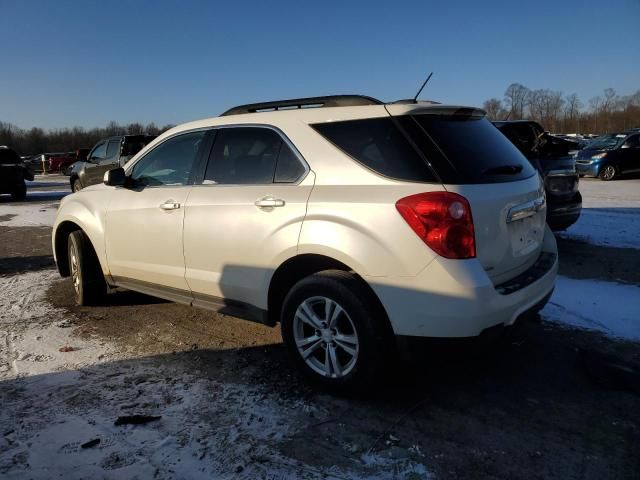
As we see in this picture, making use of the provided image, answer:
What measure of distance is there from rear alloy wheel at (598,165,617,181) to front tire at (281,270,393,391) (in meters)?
18.0

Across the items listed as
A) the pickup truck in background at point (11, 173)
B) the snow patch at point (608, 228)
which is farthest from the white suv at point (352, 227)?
the pickup truck in background at point (11, 173)

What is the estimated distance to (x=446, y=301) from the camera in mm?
2631

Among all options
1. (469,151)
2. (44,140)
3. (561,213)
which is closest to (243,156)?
(469,151)

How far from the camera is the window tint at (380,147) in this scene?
111 inches

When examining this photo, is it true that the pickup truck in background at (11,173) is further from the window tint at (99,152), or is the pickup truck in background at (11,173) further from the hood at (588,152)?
the hood at (588,152)

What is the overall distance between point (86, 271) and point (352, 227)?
3.19 meters

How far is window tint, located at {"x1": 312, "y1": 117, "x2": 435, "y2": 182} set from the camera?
2.83 meters

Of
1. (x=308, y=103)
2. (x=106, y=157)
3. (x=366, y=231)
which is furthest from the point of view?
(x=106, y=157)

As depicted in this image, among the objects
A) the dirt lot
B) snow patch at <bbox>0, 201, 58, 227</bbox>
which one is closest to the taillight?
the dirt lot

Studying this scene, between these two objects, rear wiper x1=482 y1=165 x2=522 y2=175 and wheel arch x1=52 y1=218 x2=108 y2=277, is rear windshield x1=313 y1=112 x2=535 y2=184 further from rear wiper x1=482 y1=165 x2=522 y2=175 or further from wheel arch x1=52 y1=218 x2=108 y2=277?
wheel arch x1=52 y1=218 x2=108 y2=277

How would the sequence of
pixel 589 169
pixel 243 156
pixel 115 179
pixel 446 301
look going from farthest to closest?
pixel 589 169 → pixel 115 179 → pixel 243 156 → pixel 446 301

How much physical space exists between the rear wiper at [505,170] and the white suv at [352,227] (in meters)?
0.01

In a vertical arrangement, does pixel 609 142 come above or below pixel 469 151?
above

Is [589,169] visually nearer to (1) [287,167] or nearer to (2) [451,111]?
(2) [451,111]
